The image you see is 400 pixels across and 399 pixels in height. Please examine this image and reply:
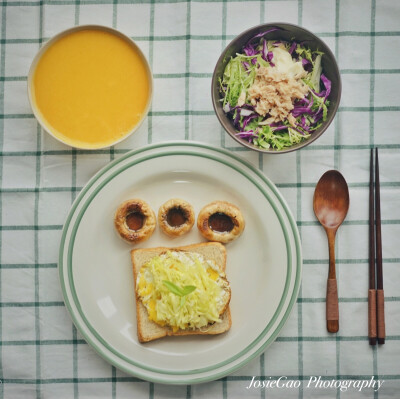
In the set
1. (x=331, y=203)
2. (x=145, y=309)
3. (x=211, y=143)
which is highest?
(x=211, y=143)

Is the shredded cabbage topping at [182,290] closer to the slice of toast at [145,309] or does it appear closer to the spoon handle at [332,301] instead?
the slice of toast at [145,309]

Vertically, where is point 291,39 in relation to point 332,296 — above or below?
above

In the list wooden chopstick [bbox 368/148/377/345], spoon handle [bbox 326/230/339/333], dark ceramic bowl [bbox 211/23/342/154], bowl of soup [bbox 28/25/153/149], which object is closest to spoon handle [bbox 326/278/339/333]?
spoon handle [bbox 326/230/339/333]

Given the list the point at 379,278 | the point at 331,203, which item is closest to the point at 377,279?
the point at 379,278

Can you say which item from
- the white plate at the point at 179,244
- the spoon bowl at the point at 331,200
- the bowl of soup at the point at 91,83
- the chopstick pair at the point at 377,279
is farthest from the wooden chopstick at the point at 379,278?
the bowl of soup at the point at 91,83

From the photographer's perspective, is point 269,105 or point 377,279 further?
point 377,279

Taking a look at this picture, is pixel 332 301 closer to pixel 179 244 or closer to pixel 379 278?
pixel 379 278

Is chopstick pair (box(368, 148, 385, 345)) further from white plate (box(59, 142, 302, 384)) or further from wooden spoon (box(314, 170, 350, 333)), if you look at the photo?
white plate (box(59, 142, 302, 384))

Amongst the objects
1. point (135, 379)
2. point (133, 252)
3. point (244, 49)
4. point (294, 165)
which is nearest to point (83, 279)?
point (133, 252)
